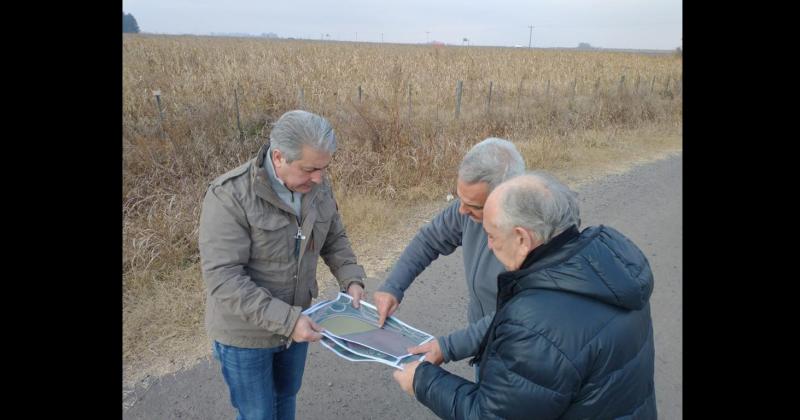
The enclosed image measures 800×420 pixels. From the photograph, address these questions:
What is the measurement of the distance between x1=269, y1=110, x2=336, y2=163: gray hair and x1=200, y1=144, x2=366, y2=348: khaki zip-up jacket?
0.43 ft

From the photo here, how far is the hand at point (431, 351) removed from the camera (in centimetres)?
214

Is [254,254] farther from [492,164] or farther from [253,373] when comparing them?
[492,164]

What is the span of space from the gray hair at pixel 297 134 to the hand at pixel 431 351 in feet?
3.00

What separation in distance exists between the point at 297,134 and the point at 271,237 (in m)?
0.43

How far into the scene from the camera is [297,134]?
6.42 ft

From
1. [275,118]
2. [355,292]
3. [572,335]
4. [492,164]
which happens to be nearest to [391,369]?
[355,292]

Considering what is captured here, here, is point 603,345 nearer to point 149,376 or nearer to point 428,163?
point 149,376

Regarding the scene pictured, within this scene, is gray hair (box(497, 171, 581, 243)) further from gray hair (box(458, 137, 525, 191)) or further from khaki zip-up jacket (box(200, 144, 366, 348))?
khaki zip-up jacket (box(200, 144, 366, 348))

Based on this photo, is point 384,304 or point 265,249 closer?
point 265,249

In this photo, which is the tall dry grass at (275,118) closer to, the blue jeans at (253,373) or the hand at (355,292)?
the blue jeans at (253,373)

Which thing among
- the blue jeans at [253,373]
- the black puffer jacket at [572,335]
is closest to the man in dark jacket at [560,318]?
the black puffer jacket at [572,335]

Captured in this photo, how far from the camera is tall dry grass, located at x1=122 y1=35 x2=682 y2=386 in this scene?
4348mm

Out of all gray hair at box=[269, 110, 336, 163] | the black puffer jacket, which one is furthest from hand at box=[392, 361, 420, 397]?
gray hair at box=[269, 110, 336, 163]

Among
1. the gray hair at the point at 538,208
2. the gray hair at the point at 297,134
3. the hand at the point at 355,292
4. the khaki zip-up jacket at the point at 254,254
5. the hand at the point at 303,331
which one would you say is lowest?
the hand at the point at 303,331
